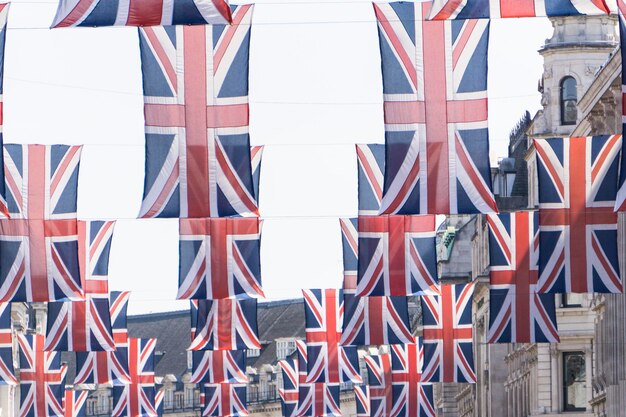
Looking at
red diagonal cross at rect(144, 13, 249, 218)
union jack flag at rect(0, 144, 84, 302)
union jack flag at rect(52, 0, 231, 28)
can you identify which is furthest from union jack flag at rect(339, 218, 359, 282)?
union jack flag at rect(52, 0, 231, 28)

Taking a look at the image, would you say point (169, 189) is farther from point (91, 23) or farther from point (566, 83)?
point (566, 83)

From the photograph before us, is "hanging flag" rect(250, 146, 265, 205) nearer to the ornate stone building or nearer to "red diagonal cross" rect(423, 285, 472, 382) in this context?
the ornate stone building

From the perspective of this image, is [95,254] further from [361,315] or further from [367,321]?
[367,321]

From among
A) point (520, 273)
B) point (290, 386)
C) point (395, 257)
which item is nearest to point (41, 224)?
point (395, 257)

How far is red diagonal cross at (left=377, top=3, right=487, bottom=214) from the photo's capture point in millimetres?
44031

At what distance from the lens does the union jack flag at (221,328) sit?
61.3 meters

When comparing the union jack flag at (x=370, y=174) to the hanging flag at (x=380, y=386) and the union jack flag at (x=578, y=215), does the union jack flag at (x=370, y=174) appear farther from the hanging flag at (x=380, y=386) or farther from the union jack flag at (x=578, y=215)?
the hanging flag at (x=380, y=386)

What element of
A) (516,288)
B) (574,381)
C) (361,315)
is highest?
(516,288)

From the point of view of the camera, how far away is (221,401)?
85500 mm

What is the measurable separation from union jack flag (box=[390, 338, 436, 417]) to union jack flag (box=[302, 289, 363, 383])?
224cm

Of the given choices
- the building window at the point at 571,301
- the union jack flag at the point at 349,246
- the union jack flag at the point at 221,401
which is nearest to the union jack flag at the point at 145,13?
the union jack flag at the point at 349,246

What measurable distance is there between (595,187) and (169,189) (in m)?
8.92

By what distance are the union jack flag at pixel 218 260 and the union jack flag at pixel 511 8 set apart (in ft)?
36.8

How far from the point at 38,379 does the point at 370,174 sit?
89.8 feet
